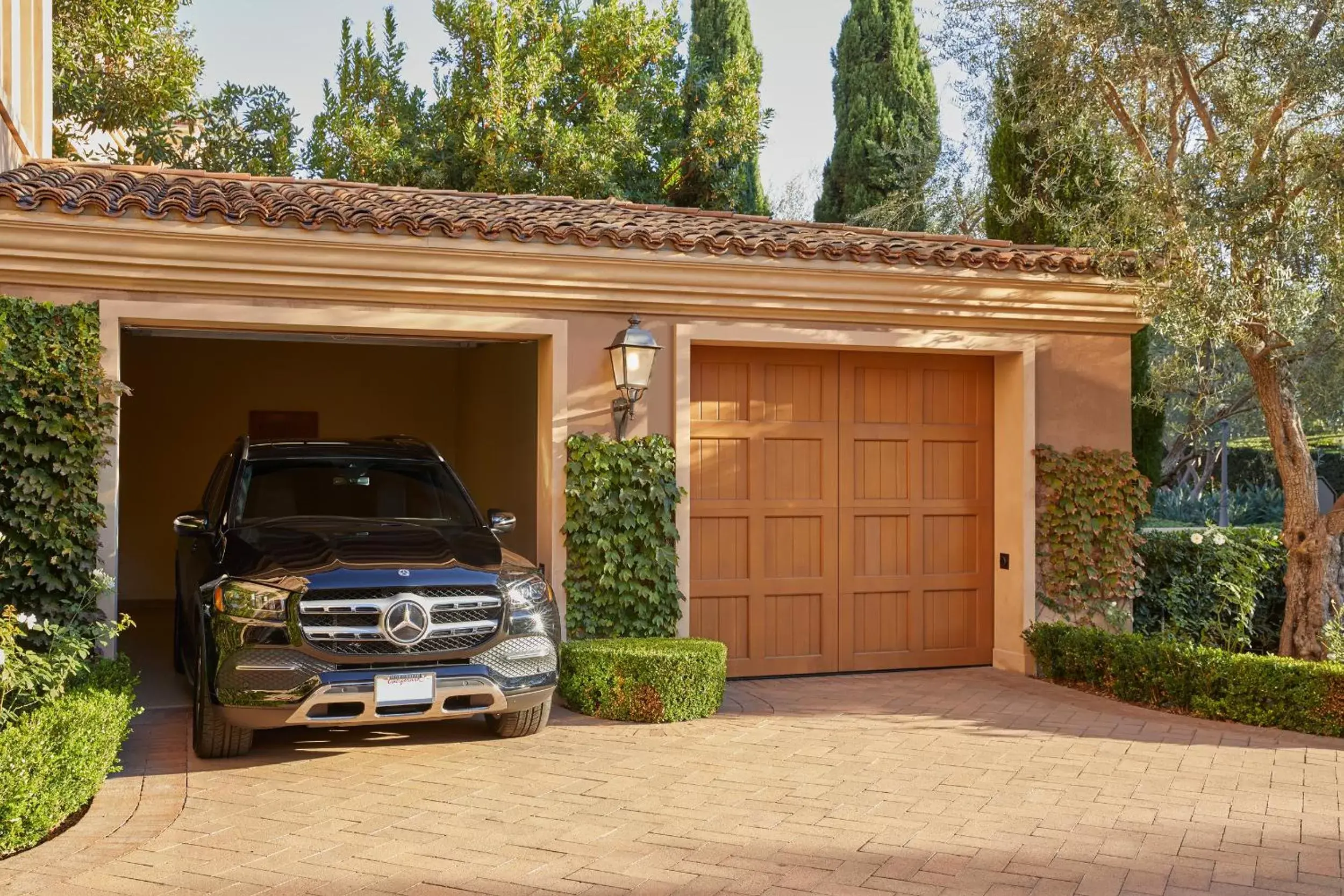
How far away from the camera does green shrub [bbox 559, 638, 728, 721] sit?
302 inches

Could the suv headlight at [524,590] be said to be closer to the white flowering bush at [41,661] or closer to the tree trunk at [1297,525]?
the white flowering bush at [41,661]

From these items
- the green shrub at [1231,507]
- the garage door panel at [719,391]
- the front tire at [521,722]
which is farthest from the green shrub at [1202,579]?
the green shrub at [1231,507]

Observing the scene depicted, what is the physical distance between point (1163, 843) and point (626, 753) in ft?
9.46

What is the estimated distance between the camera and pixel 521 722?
23.4ft

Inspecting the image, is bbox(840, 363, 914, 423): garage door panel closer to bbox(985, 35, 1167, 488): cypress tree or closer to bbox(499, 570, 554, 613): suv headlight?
bbox(985, 35, 1167, 488): cypress tree

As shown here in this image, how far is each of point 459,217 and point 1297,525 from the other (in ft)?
21.6

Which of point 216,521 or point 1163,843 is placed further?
point 216,521

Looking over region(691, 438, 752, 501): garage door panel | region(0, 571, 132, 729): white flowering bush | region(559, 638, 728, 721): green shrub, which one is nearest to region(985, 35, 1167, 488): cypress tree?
region(691, 438, 752, 501): garage door panel

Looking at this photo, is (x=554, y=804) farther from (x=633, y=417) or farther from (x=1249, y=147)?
(x=1249, y=147)

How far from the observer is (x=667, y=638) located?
847 centimetres

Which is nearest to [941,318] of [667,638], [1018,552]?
[1018,552]

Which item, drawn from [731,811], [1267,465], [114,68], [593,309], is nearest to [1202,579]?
[593,309]

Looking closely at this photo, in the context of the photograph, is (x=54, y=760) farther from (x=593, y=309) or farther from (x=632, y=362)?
(x=593, y=309)

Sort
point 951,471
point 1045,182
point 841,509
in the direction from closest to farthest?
point 841,509
point 951,471
point 1045,182
